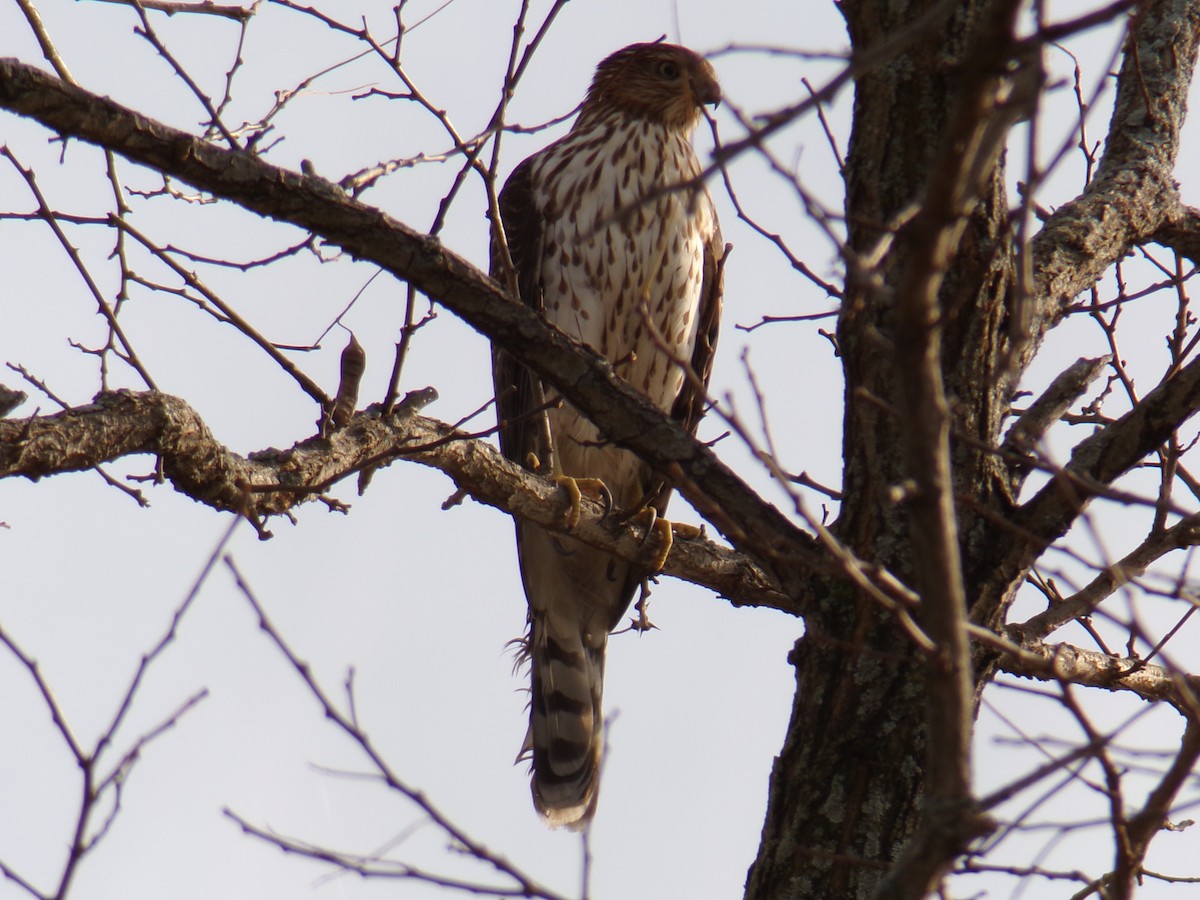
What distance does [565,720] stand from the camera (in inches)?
224

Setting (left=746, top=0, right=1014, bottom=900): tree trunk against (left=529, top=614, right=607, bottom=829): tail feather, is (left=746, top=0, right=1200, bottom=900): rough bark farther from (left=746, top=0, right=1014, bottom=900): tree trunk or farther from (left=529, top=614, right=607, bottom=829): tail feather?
(left=529, top=614, right=607, bottom=829): tail feather

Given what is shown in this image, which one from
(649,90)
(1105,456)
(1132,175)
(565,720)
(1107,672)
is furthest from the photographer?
(649,90)

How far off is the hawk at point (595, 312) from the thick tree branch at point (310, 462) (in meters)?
0.52

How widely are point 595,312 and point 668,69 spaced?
4.67ft

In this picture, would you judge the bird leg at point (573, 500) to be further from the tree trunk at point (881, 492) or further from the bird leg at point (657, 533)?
the tree trunk at point (881, 492)

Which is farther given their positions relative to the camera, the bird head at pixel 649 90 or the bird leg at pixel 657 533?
the bird head at pixel 649 90

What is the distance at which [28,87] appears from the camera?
212cm

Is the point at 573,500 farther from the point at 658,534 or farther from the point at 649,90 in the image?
the point at 649,90

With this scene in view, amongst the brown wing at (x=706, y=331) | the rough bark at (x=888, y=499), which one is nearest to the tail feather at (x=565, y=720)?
the brown wing at (x=706, y=331)

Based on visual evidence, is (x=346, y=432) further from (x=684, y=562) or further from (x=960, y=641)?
(x=960, y=641)

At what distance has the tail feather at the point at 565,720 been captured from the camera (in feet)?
17.9

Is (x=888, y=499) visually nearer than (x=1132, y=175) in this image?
Yes

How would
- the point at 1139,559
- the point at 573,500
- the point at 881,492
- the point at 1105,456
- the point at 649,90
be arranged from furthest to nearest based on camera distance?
the point at 649,90 < the point at 573,500 < the point at 1139,559 < the point at 881,492 < the point at 1105,456

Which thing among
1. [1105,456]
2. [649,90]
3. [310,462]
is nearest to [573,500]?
[310,462]
